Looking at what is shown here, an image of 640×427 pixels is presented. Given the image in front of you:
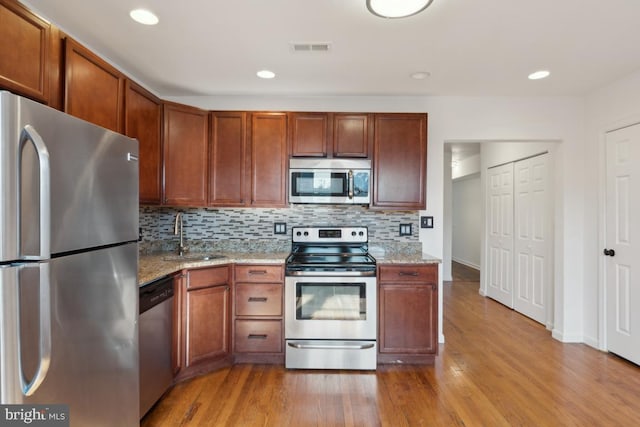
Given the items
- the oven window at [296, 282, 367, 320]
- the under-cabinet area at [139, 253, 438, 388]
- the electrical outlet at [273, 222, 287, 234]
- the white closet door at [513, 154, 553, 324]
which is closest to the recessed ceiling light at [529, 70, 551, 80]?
the white closet door at [513, 154, 553, 324]

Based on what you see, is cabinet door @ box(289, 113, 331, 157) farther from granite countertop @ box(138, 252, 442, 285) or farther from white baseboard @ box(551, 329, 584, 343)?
white baseboard @ box(551, 329, 584, 343)

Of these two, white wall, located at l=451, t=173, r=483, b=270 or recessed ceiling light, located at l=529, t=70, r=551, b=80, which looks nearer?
recessed ceiling light, located at l=529, t=70, r=551, b=80

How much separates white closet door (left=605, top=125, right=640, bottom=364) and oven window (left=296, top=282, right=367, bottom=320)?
2.32 meters

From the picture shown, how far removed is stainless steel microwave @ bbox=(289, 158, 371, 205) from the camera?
286 centimetres

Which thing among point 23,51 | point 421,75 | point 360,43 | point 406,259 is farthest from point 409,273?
point 23,51

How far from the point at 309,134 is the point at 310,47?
33.6 inches

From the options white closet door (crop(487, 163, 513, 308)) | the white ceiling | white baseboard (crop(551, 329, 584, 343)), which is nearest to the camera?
the white ceiling

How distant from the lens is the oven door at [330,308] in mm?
2592

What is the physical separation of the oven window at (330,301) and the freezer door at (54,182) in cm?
155

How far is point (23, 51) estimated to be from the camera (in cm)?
140

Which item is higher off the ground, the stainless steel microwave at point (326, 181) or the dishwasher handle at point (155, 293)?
the stainless steel microwave at point (326, 181)

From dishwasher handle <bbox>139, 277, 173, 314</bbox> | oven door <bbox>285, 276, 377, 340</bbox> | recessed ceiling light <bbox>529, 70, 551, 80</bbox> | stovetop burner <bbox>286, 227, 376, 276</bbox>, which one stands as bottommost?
oven door <bbox>285, 276, 377, 340</bbox>

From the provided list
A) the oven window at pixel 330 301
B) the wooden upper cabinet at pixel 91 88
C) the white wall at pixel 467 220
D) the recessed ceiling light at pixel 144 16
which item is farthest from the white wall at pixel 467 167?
the wooden upper cabinet at pixel 91 88

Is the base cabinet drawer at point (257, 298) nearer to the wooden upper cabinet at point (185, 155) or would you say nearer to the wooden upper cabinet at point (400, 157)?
the wooden upper cabinet at point (185, 155)
